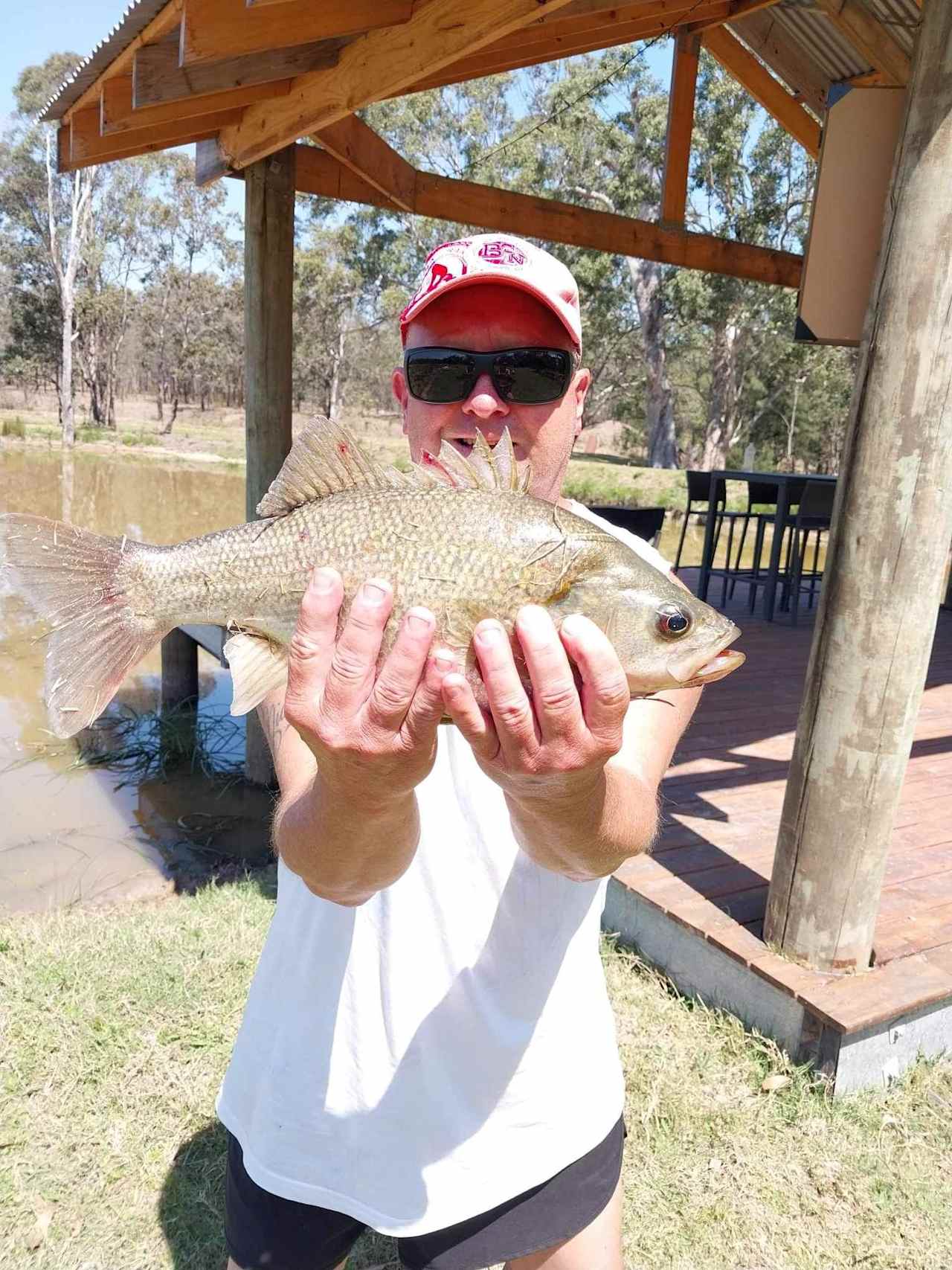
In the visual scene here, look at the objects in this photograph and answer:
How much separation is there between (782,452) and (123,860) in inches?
1980

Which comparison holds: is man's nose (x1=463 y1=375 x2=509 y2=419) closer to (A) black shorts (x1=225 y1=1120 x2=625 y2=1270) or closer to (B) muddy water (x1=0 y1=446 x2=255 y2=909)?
(B) muddy water (x1=0 y1=446 x2=255 y2=909)

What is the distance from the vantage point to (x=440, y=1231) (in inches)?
70.4

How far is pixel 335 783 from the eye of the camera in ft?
5.00

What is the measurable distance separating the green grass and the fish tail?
2.34m

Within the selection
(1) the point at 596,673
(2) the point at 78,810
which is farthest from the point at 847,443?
(2) the point at 78,810

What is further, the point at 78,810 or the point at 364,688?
the point at 78,810

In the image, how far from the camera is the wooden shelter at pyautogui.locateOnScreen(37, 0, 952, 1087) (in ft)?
8.93

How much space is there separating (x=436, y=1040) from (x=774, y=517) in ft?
29.4

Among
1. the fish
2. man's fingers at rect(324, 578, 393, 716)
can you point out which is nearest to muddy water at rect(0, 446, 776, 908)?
the fish

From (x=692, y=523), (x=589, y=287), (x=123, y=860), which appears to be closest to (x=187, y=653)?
(x=123, y=860)

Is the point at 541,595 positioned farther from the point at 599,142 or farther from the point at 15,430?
the point at 15,430

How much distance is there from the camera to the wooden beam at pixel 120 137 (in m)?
5.10

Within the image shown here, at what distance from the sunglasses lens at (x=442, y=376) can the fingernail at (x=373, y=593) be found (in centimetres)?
78

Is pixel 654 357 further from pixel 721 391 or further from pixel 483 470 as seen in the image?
pixel 483 470
